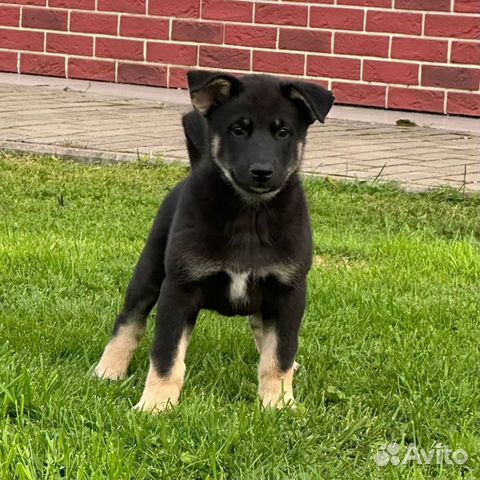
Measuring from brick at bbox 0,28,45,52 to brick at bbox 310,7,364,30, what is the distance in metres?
3.46

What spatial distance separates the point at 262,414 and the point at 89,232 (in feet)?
10.7

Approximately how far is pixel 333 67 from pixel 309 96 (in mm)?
8111

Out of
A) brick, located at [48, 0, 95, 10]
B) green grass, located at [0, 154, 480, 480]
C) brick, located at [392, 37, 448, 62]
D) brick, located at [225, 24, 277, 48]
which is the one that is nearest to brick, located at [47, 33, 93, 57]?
brick, located at [48, 0, 95, 10]

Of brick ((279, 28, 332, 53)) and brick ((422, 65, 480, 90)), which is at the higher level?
brick ((279, 28, 332, 53))

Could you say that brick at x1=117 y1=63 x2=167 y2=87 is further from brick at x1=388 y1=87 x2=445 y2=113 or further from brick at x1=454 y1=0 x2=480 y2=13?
brick at x1=454 y1=0 x2=480 y2=13

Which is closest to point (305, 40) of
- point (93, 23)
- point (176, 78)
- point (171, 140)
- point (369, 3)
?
point (369, 3)

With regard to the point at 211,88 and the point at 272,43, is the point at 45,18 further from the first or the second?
the point at 211,88

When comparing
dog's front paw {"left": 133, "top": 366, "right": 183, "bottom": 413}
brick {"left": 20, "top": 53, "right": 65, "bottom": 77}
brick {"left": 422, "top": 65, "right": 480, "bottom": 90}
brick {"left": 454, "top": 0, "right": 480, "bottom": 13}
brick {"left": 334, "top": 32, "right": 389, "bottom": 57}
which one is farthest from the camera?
Result: brick {"left": 20, "top": 53, "right": 65, "bottom": 77}

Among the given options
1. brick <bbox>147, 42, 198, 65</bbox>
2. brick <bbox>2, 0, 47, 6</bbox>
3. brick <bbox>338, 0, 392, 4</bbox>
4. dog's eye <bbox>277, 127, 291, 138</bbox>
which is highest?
brick <bbox>338, 0, 392, 4</bbox>

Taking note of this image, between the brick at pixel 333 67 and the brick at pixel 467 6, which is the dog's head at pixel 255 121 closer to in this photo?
the brick at pixel 467 6

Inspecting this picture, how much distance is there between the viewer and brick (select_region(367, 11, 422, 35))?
A: 38.8ft

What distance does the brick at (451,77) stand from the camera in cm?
1162

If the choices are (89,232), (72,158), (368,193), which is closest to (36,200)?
(89,232)

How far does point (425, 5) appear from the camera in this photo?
1177 centimetres
